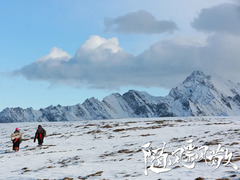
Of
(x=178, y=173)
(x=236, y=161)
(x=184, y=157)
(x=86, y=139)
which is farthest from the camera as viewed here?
(x=86, y=139)

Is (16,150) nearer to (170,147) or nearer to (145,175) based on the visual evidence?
(170,147)

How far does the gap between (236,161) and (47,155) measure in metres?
14.2

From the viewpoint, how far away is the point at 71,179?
1551cm

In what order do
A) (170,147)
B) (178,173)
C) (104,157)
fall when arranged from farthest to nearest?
(170,147), (104,157), (178,173)

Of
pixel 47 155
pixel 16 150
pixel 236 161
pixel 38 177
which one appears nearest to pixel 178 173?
pixel 236 161

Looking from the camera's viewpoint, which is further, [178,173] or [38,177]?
[38,177]

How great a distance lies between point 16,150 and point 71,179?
580 inches

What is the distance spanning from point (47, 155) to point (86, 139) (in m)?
8.65

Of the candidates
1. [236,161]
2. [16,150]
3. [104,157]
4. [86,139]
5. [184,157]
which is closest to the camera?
[236,161]

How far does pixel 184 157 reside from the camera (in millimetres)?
18516

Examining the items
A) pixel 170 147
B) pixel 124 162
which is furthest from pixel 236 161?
pixel 170 147

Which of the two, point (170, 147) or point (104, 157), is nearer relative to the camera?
point (104, 157)

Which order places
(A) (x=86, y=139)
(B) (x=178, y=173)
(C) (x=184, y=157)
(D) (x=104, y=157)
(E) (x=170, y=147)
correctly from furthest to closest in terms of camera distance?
(A) (x=86, y=139) < (E) (x=170, y=147) < (D) (x=104, y=157) < (C) (x=184, y=157) < (B) (x=178, y=173)

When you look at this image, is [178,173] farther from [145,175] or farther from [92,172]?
[92,172]
